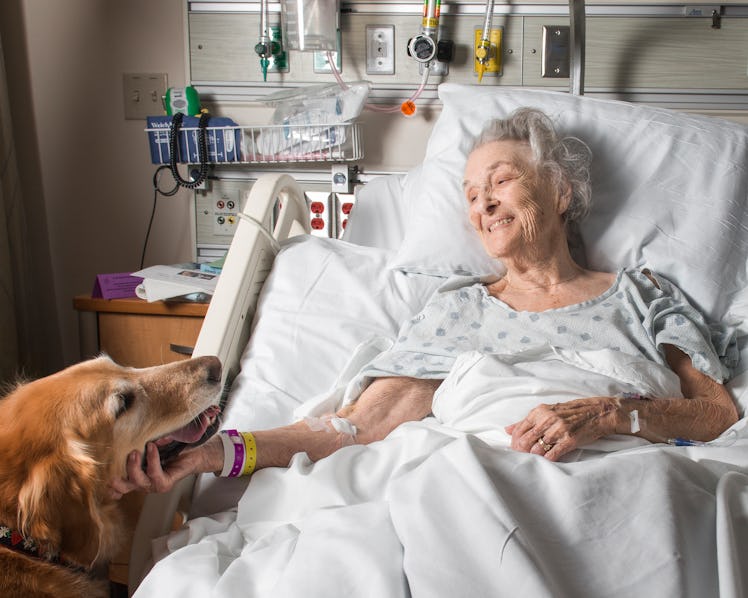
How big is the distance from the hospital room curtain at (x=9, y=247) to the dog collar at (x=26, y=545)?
1.31 meters

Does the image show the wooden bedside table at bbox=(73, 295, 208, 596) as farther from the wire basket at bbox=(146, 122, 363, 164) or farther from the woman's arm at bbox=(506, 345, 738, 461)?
the woman's arm at bbox=(506, 345, 738, 461)

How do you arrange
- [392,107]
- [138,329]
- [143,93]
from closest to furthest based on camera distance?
[138,329] → [392,107] → [143,93]

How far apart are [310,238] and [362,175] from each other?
0.71m

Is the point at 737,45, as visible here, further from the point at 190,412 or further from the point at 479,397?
the point at 190,412

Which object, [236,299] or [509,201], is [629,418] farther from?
[236,299]

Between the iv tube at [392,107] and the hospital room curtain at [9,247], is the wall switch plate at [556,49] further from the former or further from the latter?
the hospital room curtain at [9,247]

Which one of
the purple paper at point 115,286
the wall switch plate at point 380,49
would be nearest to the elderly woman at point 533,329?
the wall switch plate at point 380,49

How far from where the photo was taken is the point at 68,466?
1.06 meters

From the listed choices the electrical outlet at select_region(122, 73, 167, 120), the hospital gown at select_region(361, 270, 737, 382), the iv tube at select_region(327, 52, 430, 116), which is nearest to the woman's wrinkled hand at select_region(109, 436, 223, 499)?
the hospital gown at select_region(361, 270, 737, 382)

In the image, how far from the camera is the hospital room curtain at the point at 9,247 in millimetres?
2219

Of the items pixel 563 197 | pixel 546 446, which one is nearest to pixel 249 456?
pixel 546 446

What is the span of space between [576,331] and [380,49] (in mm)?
1361

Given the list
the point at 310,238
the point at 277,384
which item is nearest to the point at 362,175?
the point at 310,238

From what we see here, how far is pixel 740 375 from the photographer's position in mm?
1557
